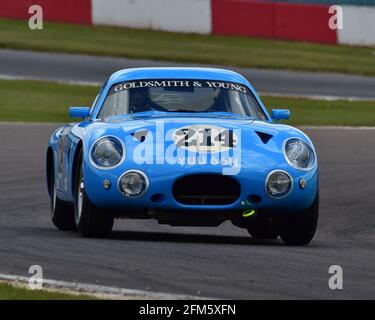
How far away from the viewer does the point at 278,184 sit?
9.31 meters

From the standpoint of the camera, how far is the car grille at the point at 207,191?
30.4 ft

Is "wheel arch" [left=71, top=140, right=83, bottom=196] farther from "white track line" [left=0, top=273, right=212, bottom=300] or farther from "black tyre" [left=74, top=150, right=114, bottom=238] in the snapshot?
"white track line" [left=0, top=273, right=212, bottom=300]

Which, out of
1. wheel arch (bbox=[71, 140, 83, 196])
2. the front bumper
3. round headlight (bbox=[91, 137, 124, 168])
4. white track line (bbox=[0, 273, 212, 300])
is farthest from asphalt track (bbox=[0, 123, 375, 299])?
round headlight (bbox=[91, 137, 124, 168])

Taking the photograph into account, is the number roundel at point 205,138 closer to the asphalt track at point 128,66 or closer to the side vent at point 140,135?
the side vent at point 140,135

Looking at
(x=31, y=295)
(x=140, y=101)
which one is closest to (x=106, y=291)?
(x=31, y=295)

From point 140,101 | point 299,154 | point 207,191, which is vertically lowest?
point 207,191

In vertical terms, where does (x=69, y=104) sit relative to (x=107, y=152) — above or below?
below

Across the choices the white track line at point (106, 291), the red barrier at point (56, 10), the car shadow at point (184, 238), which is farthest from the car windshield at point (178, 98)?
the red barrier at point (56, 10)

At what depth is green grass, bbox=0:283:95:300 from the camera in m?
6.75

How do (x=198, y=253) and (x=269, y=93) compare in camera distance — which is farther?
(x=269, y=93)

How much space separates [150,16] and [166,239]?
23.1 m

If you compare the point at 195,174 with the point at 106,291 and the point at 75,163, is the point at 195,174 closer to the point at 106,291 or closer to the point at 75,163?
the point at 75,163

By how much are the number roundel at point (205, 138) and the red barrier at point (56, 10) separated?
919 inches

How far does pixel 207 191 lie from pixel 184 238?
111 centimetres
